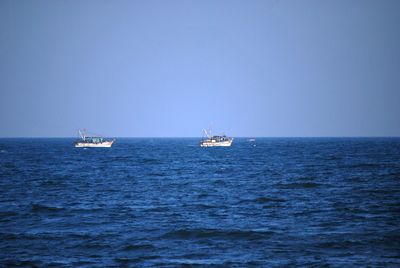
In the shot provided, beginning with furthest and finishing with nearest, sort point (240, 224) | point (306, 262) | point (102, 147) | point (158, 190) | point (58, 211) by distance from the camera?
point (102, 147) < point (158, 190) < point (58, 211) < point (240, 224) < point (306, 262)

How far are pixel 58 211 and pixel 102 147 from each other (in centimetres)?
16292

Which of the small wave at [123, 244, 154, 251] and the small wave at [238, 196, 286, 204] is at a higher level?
the small wave at [238, 196, 286, 204]

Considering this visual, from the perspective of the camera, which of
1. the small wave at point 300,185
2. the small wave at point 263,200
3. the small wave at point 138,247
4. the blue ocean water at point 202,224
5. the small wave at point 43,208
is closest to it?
the blue ocean water at point 202,224

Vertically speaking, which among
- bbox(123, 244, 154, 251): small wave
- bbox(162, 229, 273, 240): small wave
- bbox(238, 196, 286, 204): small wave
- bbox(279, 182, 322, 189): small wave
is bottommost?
bbox(123, 244, 154, 251): small wave

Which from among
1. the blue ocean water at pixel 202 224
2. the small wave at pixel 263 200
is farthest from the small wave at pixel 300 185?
the small wave at pixel 263 200

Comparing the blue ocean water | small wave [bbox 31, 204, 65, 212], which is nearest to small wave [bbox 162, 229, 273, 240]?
the blue ocean water

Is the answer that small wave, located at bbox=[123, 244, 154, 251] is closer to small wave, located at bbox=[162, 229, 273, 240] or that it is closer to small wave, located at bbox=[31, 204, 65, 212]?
small wave, located at bbox=[162, 229, 273, 240]

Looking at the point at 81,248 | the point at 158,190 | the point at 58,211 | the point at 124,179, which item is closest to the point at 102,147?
the point at 124,179

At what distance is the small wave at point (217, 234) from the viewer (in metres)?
28.0

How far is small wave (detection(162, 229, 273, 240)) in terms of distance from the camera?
28.0m

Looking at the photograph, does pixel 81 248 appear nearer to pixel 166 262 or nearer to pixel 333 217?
pixel 166 262

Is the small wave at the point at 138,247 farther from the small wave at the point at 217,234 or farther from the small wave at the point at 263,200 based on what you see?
the small wave at the point at 263,200

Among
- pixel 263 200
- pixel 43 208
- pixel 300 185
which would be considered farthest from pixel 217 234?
pixel 300 185

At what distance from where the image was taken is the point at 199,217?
34594 mm
